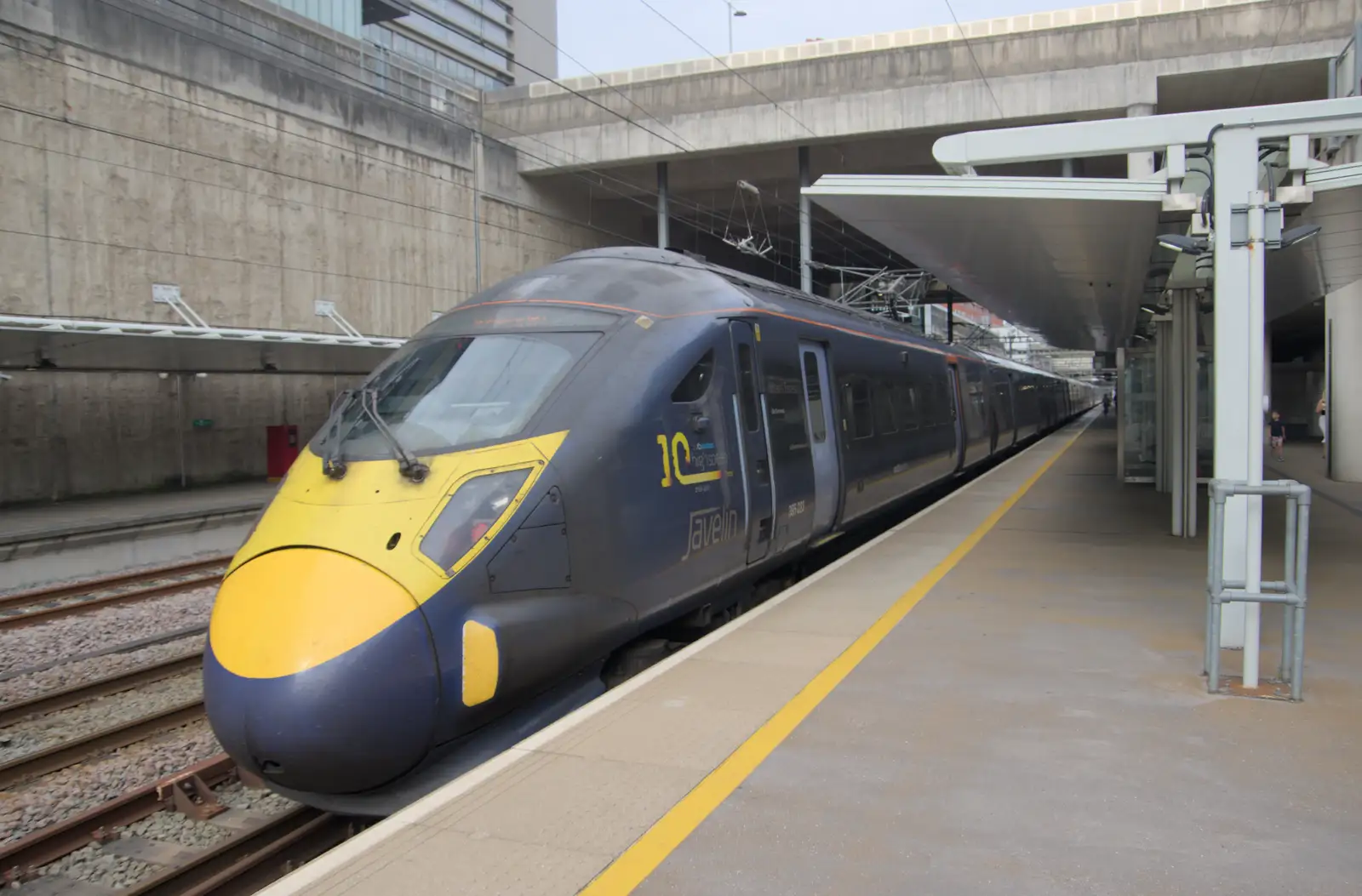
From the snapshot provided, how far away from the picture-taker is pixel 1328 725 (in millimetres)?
4609

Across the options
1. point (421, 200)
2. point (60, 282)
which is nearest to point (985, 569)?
point (60, 282)

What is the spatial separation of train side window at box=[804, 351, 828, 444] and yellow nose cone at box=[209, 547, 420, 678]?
465 cm

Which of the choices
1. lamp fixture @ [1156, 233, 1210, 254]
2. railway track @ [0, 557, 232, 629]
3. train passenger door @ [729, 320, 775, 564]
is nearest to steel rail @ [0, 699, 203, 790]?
railway track @ [0, 557, 232, 629]

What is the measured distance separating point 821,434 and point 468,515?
4.42 m

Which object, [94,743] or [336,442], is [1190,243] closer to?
[336,442]

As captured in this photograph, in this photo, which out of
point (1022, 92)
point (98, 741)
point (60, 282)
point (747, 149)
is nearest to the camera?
point (98, 741)

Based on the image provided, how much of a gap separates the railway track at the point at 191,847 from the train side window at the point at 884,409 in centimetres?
670

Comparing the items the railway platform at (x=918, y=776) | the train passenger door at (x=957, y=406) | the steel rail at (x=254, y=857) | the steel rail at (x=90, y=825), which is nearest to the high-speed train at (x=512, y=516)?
the railway platform at (x=918, y=776)

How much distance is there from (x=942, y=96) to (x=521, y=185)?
36.2ft

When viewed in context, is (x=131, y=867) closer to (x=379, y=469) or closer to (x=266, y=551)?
(x=266, y=551)

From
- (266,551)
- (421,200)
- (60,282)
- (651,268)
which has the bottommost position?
(266,551)

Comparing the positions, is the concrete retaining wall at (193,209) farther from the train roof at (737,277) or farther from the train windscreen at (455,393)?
the train windscreen at (455,393)

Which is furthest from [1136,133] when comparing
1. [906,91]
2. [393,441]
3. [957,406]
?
[906,91]

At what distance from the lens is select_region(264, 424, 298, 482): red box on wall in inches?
782
